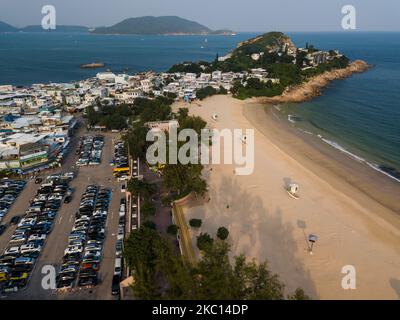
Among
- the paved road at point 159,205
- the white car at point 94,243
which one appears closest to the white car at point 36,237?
the white car at point 94,243

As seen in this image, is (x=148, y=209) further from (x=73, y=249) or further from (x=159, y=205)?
(x=73, y=249)

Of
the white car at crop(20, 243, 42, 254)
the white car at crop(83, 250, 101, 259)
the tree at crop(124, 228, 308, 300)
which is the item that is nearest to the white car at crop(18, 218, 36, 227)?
the white car at crop(20, 243, 42, 254)

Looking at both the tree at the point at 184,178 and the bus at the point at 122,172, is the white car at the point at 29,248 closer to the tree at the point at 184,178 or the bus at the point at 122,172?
the tree at the point at 184,178

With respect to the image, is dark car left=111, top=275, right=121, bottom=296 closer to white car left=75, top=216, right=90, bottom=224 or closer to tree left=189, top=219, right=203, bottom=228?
tree left=189, top=219, right=203, bottom=228

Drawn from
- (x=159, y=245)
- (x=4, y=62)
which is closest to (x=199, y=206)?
(x=159, y=245)

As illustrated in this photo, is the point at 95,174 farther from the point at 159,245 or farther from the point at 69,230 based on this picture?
the point at 159,245
